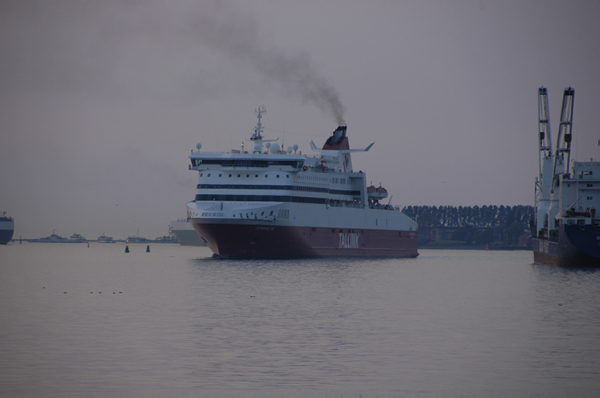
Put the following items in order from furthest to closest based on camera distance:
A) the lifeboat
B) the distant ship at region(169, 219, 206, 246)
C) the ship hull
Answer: the distant ship at region(169, 219, 206, 246) → the lifeboat → the ship hull

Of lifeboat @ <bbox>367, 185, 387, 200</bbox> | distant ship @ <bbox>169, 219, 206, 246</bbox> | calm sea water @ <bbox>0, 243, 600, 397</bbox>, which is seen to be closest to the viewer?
calm sea water @ <bbox>0, 243, 600, 397</bbox>

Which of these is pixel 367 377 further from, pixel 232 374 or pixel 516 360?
pixel 516 360

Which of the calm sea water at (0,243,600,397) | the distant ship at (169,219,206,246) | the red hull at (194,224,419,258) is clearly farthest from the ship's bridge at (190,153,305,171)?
the distant ship at (169,219,206,246)

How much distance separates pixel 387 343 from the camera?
22.6m

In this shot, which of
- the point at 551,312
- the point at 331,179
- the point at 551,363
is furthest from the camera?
the point at 331,179

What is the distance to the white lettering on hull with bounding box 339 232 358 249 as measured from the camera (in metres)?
79.9

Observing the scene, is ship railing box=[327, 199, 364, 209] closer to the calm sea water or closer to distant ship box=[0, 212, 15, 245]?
the calm sea water

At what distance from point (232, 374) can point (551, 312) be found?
18212 mm

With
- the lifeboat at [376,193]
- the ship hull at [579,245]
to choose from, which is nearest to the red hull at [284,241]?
the lifeboat at [376,193]

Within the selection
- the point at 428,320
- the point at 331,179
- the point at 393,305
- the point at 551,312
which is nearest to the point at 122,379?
the point at 428,320

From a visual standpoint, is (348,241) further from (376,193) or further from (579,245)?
(579,245)

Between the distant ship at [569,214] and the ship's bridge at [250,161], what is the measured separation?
23700 millimetres

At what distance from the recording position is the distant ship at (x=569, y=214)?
61125 mm

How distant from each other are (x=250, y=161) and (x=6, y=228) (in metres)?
137
